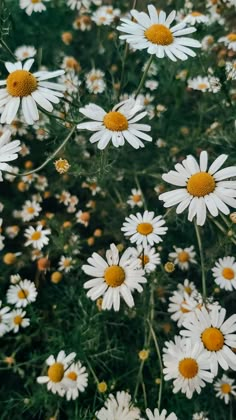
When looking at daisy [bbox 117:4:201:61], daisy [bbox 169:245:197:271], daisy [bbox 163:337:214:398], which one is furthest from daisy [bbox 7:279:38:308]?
daisy [bbox 117:4:201:61]

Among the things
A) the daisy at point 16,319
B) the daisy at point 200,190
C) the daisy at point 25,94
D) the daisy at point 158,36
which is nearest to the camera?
the daisy at point 200,190

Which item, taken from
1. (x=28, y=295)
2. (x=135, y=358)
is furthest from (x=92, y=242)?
(x=135, y=358)

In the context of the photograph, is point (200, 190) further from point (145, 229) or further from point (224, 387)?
point (224, 387)

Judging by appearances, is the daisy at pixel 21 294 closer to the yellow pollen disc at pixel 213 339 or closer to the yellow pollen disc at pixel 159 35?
the yellow pollen disc at pixel 213 339

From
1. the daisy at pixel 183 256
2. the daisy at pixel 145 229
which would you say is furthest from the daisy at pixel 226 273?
the daisy at pixel 145 229

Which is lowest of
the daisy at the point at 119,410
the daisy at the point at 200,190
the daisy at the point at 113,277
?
the daisy at the point at 119,410

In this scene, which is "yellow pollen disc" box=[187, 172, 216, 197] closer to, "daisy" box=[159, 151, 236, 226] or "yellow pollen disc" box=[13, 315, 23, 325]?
"daisy" box=[159, 151, 236, 226]

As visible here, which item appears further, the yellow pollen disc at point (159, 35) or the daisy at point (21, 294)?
the daisy at point (21, 294)
